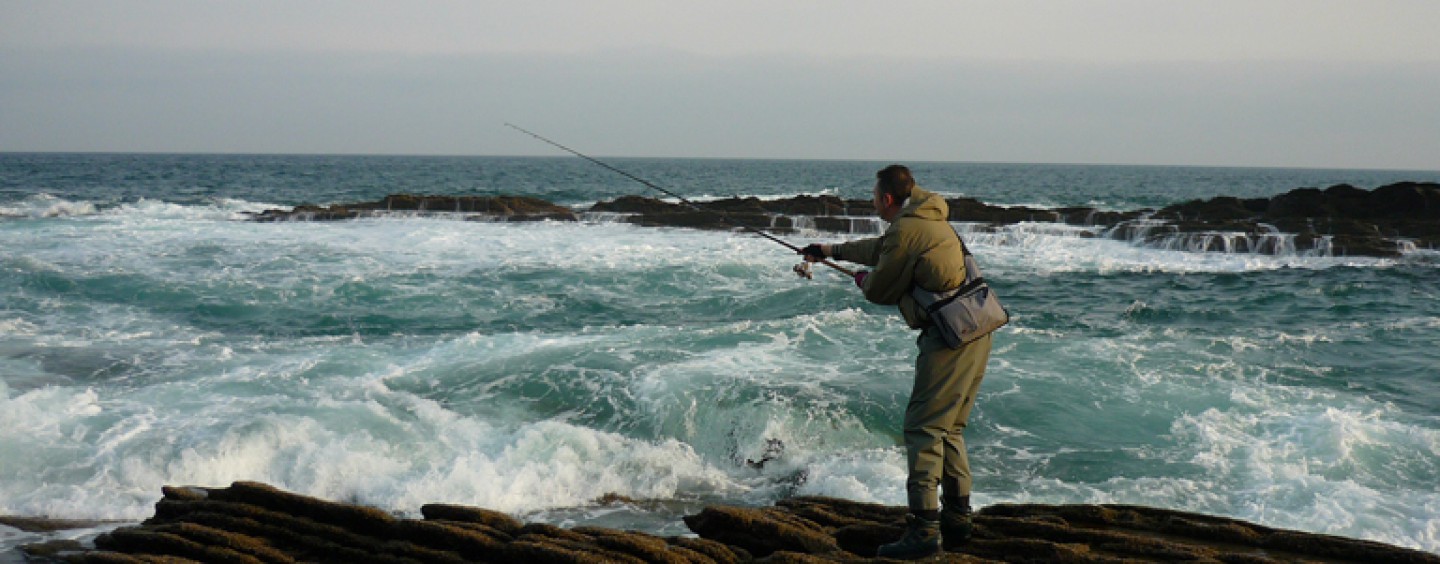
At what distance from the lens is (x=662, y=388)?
9.74 metres

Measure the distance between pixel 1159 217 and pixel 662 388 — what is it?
822 inches

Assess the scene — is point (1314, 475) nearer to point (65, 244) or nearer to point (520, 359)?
point (520, 359)

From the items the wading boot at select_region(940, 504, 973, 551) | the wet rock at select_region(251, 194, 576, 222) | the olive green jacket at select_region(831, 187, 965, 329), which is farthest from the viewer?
the wet rock at select_region(251, 194, 576, 222)

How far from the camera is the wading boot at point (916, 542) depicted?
448 centimetres

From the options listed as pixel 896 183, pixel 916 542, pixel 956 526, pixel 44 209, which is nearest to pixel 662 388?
pixel 956 526

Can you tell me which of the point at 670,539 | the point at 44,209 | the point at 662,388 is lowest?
the point at 662,388

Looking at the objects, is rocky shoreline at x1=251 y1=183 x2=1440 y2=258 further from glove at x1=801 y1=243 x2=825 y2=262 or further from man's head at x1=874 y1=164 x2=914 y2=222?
man's head at x1=874 y1=164 x2=914 y2=222

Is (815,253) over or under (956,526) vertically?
over

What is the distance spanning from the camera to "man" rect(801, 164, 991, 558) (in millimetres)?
4434

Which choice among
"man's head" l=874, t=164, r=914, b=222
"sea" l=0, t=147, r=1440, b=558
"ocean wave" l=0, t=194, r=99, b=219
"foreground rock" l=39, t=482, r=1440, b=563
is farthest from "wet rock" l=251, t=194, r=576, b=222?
"man's head" l=874, t=164, r=914, b=222

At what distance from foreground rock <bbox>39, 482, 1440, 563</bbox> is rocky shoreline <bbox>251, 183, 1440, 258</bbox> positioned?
51.5 feet

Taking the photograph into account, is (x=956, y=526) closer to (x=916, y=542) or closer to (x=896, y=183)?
(x=916, y=542)

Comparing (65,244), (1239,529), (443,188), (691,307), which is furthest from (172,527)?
(443,188)

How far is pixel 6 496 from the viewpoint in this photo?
6652mm
